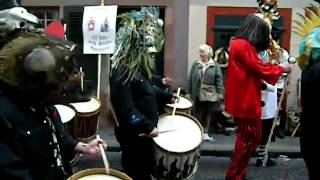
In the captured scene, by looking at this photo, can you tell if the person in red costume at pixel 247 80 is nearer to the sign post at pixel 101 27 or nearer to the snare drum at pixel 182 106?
the snare drum at pixel 182 106

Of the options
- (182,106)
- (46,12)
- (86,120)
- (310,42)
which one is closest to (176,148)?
(182,106)

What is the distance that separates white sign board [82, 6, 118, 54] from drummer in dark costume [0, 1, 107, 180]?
A: 440cm

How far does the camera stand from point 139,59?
199 inches

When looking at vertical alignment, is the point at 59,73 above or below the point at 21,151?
above

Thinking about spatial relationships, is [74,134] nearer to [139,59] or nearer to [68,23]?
[139,59]

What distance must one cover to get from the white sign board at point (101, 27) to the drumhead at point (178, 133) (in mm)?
1955

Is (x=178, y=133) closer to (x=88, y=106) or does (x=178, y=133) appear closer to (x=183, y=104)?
(x=183, y=104)

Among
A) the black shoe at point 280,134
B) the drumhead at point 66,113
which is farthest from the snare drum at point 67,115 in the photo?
the black shoe at point 280,134

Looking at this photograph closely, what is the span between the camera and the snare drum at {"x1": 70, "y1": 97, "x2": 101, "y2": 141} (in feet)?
21.4

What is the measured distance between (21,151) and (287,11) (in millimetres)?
8499

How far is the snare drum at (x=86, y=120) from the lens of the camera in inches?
257

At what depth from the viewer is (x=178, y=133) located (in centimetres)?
539

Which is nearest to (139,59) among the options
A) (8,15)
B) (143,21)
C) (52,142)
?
(143,21)

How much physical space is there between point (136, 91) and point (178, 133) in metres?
0.67
